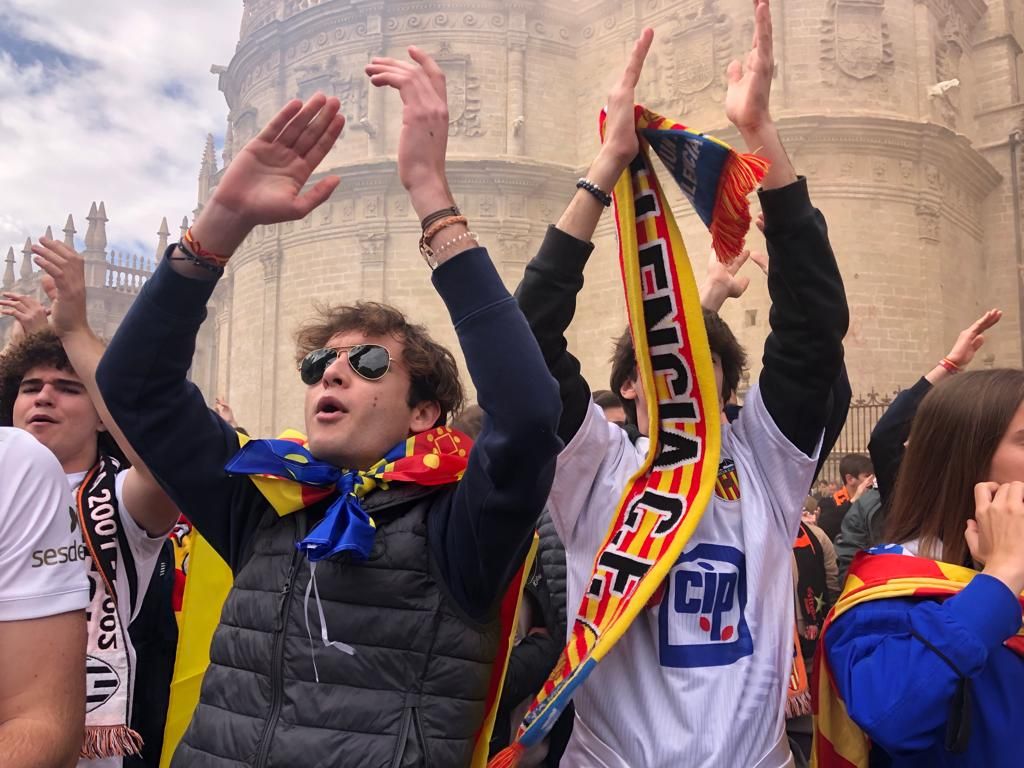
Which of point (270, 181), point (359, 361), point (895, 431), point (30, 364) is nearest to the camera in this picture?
point (270, 181)

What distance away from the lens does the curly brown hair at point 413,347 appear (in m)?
2.43

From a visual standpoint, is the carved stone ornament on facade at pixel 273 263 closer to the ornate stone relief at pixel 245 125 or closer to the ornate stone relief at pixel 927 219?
the ornate stone relief at pixel 245 125

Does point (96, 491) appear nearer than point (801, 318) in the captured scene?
No

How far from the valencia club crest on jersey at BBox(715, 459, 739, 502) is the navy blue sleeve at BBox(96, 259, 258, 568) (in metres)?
1.25

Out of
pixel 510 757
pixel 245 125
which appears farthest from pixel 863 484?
pixel 245 125

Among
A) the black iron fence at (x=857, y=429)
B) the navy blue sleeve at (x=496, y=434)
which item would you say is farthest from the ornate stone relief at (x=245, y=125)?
the navy blue sleeve at (x=496, y=434)

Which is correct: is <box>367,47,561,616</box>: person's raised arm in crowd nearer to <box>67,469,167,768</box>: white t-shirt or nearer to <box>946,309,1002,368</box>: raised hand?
<box>67,469,167,768</box>: white t-shirt

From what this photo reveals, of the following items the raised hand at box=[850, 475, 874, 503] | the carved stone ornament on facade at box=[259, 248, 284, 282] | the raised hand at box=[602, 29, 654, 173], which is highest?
the carved stone ornament on facade at box=[259, 248, 284, 282]

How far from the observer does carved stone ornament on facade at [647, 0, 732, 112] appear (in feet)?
63.0

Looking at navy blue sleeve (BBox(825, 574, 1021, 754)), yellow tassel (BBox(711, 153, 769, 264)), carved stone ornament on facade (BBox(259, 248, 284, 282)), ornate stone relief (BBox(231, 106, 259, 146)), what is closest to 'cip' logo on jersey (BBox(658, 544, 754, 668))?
navy blue sleeve (BBox(825, 574, 1021, 754))

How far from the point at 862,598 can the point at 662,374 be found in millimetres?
770

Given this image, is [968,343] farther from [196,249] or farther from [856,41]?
[856,41]

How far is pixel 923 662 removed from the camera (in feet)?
6.02

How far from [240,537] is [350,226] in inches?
818
